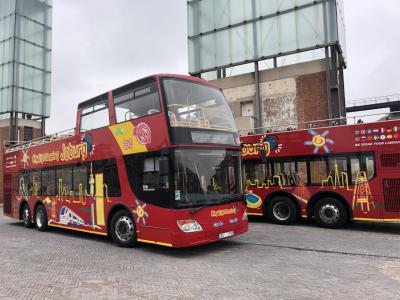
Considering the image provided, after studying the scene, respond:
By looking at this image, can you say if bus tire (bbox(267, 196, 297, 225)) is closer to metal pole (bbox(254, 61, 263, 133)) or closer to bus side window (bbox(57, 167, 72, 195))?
bus side window (bbox(57, 167, 72, 195))

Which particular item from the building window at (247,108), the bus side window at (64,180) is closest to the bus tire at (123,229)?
the bus side window at (64,180)

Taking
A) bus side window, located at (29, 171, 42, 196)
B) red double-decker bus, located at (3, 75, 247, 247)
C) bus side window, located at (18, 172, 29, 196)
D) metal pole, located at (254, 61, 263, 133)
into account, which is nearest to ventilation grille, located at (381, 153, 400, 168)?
red double-decker bus, located at (3, 75, 247, 247)

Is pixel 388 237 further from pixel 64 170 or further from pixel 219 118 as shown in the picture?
pixel 64 170

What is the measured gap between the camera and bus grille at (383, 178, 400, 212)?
33.8 ft

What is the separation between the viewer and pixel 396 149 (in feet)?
34.0

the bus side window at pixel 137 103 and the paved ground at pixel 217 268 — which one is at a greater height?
the bus side window at pixel 137 103

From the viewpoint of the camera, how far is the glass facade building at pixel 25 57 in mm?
31250

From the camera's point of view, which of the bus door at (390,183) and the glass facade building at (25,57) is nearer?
the bus door at (390,183)

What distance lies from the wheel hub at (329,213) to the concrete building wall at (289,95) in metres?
7.65

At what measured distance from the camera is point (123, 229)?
9.23 m

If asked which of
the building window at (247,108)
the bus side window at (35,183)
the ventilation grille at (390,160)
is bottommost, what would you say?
the bus side window at (35,183)

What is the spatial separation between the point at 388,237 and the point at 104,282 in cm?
779

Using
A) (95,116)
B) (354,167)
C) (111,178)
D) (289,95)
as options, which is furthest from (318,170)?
(289,95)

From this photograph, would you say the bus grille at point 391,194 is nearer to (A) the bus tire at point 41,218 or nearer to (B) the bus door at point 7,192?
(A) the bus tire at point 41,218
